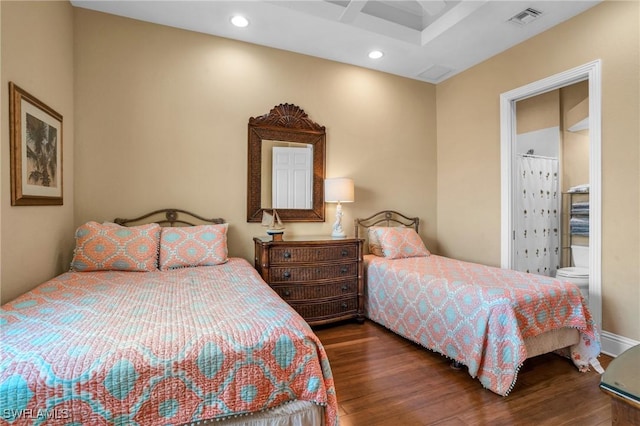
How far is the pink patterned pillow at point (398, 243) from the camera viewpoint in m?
3.28

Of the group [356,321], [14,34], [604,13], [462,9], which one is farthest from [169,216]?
[604,13]

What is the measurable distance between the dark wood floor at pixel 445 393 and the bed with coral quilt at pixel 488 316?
0.11 meters

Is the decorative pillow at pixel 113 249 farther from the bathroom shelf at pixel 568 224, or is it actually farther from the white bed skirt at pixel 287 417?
the bathroom shelf at pixel 568 224

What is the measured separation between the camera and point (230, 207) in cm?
312

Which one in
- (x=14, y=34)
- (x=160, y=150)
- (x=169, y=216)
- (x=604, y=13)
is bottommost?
(x=169, y=216)

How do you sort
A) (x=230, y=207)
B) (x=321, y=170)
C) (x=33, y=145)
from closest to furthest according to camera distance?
(x=33, y=145)
(x=230, y=207)
(x=321, y=170)

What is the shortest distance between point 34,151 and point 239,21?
1896 mm

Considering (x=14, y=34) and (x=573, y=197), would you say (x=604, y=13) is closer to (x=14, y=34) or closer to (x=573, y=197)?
(x=573, y=197)

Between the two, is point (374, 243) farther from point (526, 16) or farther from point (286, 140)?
point (526, 16)

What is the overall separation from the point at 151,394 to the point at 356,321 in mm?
2368

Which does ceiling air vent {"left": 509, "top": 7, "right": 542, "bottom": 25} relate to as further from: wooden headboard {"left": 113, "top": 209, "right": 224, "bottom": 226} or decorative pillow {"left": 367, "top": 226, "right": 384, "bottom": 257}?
wooden headboard {"left": 113, "top": 209, "right": 224, "bottom": 226}

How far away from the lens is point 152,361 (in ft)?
3.49

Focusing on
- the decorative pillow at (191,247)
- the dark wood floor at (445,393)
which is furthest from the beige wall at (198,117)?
the dark wood floor at (445,393)

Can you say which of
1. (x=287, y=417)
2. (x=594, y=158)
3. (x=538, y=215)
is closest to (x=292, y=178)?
(x=287, y=417)
